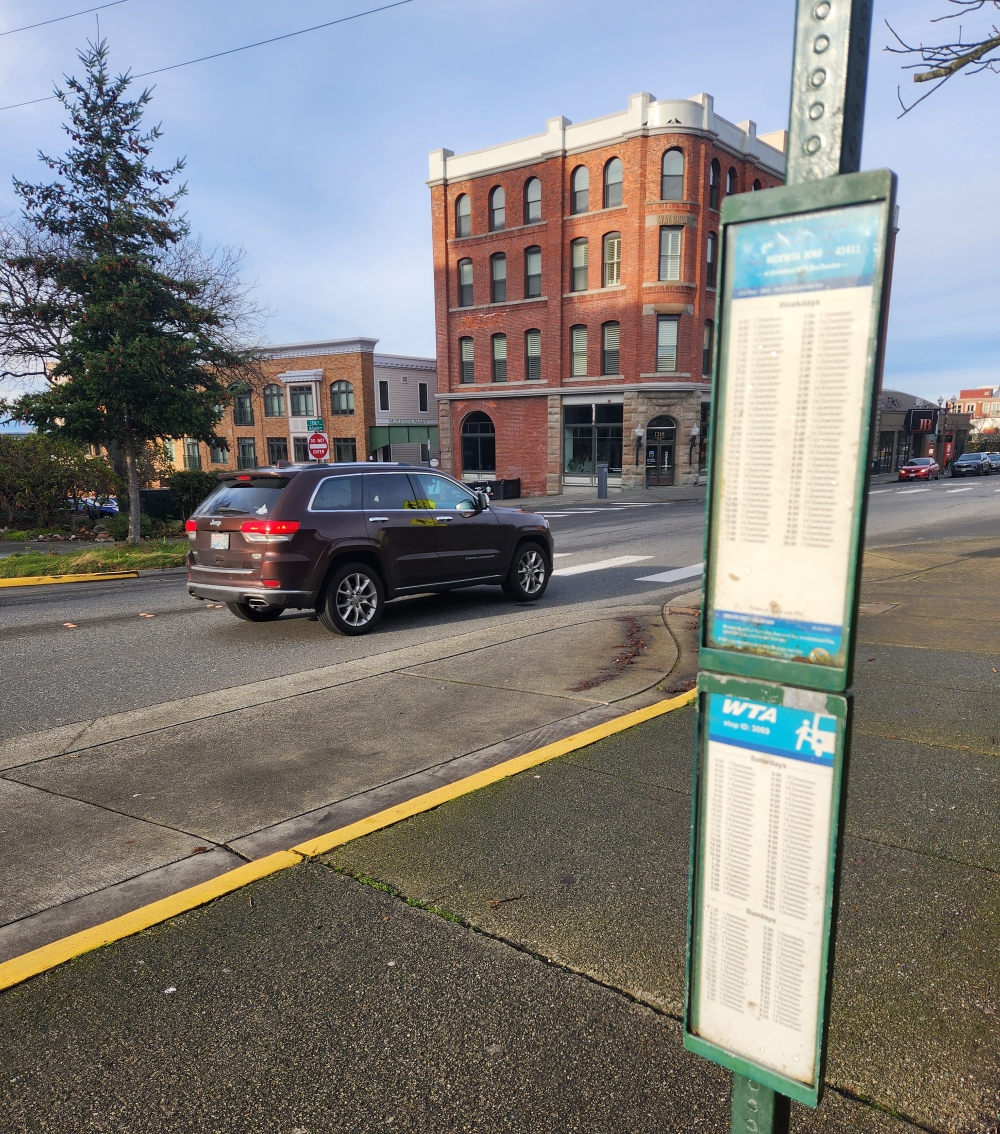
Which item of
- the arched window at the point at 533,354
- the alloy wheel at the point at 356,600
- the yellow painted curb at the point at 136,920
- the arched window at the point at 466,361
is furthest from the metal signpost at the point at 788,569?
the arched window at the point at 466,361

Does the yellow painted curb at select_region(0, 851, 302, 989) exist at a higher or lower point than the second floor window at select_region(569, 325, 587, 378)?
lower

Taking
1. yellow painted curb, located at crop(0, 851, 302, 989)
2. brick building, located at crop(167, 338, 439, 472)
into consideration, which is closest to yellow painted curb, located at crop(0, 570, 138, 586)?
yellow painted curb, located at crop(0, 851, 302, 989)

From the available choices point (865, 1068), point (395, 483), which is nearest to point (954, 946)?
point (865, 1068)

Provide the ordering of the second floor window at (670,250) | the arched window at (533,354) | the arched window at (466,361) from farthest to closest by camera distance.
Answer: the arched window at (466,361)
the arched window at (533,354)
the second floor window at (670,250)

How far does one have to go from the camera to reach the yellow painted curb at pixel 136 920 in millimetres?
2914

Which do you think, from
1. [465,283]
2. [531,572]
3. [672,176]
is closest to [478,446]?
[465,283]

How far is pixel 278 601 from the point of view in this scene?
8453mm

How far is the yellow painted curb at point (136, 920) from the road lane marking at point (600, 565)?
9916 millimetres

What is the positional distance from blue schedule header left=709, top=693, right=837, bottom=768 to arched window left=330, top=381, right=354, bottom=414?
52.8 meters

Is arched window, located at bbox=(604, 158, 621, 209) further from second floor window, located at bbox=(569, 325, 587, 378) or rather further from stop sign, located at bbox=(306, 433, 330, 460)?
stop sign, located at bbox=(306, 433, 330, 460)

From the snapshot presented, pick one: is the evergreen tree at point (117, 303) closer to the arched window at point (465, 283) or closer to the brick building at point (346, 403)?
the arched window at point (465, 283)

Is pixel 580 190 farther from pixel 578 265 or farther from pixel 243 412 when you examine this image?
pixel 243 412

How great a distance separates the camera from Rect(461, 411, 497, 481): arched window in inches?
1651

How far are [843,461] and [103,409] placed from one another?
1909 cm
